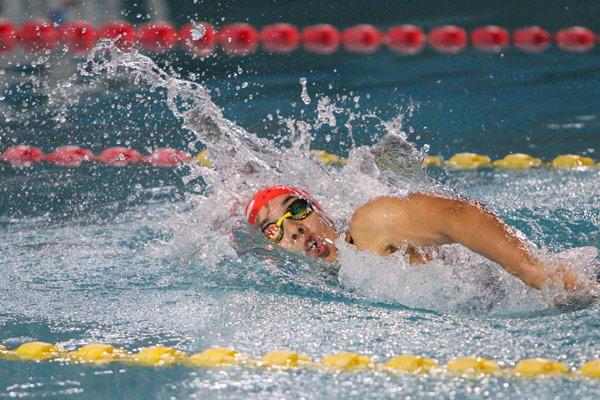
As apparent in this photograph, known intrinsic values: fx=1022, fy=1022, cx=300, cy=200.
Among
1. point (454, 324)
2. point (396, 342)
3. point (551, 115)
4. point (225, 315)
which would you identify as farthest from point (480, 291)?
point (551, 115)

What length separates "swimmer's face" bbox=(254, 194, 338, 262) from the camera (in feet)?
11.0

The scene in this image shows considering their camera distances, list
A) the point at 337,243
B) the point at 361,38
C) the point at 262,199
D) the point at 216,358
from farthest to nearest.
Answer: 1. the point at 361,38
2. the point at 262,199
3. the point at 337,243
4. the point at 216,358

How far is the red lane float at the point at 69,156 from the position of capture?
17.0 feet

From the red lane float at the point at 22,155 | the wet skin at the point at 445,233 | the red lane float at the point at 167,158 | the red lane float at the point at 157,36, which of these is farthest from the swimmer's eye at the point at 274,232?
the red lane float at the point at 157,36

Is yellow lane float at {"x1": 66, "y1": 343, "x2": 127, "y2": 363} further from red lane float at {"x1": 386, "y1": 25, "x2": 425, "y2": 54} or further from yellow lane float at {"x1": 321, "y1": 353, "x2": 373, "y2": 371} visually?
red lane float at {"x1": 386, "y1": 25, "x2": 425, "y2": 54}

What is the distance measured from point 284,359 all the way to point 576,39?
176 inches

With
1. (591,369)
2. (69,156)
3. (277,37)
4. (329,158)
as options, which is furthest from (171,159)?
(591,369)

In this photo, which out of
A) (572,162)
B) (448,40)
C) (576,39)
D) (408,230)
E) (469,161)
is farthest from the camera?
(448,40)

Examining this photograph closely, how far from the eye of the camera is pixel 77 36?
677 cm

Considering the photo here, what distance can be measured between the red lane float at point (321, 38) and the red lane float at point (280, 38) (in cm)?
6

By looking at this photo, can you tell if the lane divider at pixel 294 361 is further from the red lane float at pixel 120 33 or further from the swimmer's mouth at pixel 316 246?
the red lane float at pixel 120 33

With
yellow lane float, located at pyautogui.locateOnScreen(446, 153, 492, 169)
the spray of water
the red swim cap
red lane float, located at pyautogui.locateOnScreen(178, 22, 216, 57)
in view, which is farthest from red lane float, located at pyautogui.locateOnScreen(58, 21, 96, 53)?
the red swim cap

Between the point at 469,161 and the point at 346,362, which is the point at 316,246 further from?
the point at 469,161

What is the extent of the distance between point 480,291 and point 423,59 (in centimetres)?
359
